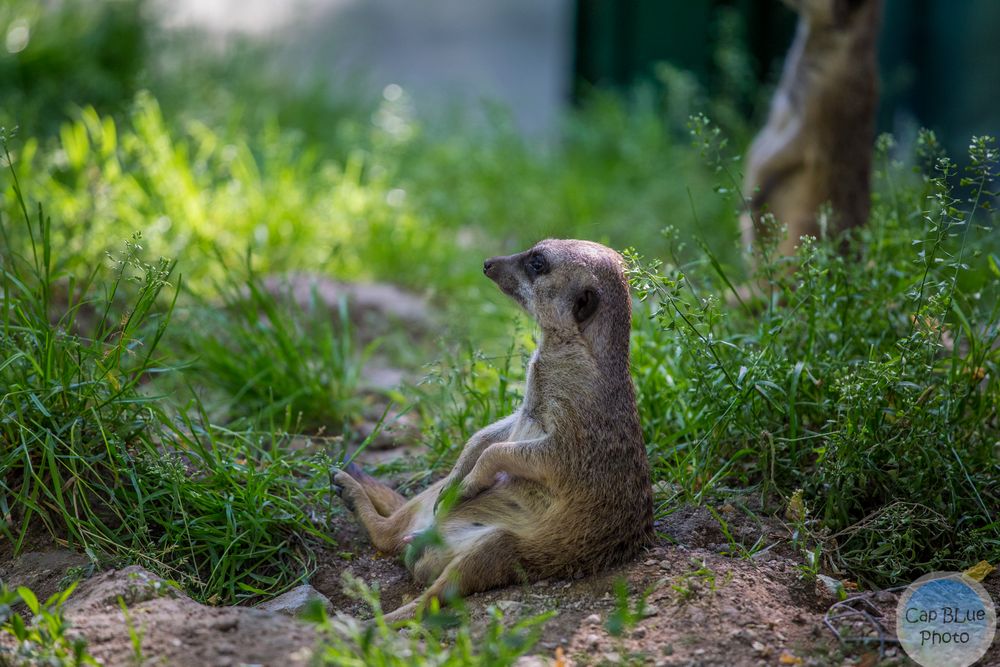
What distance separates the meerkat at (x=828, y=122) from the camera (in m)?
4.89

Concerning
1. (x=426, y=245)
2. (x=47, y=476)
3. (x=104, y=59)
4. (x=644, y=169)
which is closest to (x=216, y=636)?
(x=47, y=476)

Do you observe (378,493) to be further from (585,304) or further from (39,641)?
(39,641)

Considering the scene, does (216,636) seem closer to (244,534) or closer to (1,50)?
(244,534)

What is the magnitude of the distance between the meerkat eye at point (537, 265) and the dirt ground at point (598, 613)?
86 cm

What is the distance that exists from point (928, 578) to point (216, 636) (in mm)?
1903

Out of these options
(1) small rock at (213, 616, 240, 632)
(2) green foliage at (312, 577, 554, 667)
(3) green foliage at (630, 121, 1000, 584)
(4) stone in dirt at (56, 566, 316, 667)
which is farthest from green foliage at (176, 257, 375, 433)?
(2) green foliage at (312, 577, 554, 667)

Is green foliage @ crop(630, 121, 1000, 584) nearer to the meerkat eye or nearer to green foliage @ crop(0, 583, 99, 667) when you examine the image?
the meerkat eye

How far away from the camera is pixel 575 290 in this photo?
9.89ft

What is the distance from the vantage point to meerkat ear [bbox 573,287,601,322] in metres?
2.99

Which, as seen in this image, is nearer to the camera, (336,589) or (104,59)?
(336,589)

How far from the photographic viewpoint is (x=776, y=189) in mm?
5223

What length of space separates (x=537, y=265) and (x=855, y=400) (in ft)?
3.33

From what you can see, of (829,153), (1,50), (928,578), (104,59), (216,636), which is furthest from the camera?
→ (104,59)

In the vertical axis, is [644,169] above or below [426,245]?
above
